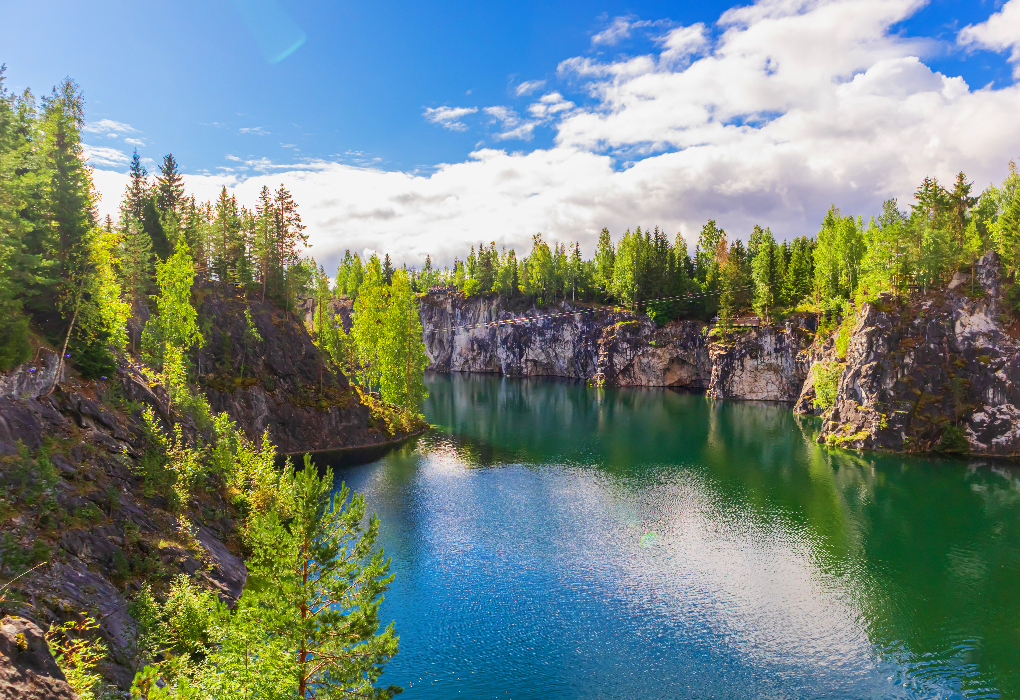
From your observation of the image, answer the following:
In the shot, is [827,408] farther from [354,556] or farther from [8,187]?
[8,187]

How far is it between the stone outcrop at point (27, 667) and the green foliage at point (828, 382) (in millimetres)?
86956

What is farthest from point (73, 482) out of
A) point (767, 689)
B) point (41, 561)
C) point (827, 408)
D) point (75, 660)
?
point (827, 408)

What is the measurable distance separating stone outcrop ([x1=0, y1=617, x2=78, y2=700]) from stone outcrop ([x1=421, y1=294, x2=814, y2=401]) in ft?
375

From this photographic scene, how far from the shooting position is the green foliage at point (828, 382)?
80.2 m

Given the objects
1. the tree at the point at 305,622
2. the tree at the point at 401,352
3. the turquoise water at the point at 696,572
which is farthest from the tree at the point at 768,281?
the tree at the point at 305,622

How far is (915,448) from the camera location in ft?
218

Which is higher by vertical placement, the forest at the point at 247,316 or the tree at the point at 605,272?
the tree at the point at 605,272

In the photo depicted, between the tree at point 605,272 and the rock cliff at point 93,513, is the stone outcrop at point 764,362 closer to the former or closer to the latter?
the tree at point 605,272

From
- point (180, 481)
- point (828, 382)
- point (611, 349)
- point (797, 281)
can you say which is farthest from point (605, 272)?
point (180, 481)

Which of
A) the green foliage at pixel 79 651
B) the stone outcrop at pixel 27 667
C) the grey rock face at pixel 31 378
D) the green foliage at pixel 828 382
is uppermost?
the grey rock face at pixel 31 378

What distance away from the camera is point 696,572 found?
34.9m

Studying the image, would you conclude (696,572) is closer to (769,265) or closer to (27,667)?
(27,667)

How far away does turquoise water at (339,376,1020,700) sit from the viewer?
24984 mm

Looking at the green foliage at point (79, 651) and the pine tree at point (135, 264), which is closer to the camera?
the green foliage at point (79, 651)
